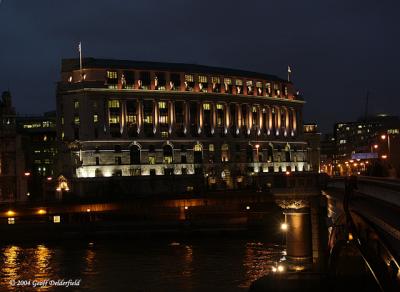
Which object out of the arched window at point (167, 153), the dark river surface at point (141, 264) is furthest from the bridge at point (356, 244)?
the arched window at point (167, 153)

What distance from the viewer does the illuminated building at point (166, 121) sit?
5138 inches

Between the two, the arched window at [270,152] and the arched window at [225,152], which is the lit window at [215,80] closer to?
the arched window at [225,152]

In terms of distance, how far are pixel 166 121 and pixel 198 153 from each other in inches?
437

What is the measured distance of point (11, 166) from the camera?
403ft

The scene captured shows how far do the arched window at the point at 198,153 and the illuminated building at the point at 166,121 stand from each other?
24cm

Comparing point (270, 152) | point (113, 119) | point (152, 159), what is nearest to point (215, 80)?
point (270, 152)

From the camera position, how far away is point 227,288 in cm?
4831

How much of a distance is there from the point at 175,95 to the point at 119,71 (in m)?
14.4

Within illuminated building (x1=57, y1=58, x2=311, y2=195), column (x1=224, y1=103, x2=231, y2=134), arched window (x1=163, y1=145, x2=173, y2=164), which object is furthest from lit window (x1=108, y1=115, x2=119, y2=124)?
column (x1=224, y1=103, x2=231, y2=134)

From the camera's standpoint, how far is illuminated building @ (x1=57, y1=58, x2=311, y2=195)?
130500 millimetres

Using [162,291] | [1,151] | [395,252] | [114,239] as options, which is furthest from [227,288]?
[1,151]

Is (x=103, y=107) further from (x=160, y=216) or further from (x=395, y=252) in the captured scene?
(x=395, y=252)

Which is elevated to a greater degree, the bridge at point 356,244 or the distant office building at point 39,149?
the distant office building at point 39,149

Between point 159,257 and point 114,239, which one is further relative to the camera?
point 114,239
